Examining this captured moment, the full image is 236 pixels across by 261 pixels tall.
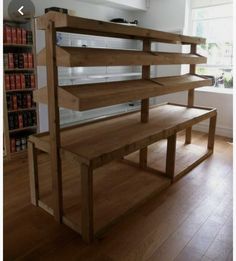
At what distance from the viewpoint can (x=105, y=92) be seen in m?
1.87

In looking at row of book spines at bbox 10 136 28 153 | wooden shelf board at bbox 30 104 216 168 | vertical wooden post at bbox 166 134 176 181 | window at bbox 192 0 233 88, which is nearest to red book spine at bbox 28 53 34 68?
row of book spines at bbox 10 136 28 153

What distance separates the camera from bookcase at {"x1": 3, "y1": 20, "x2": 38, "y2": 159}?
3025mm

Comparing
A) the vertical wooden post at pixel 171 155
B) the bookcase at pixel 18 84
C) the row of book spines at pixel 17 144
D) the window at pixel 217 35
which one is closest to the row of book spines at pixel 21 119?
the bookcase at pixel 18 84

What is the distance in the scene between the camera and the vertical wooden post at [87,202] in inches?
66.5

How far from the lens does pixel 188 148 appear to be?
3.50 meters

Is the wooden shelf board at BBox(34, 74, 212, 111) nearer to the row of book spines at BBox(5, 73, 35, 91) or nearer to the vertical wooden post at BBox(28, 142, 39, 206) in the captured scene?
the vertical wooden post at BBox(28, 142, 39, 206)

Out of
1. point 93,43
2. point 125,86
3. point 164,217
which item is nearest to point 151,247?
point 164,217

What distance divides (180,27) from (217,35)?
623mm

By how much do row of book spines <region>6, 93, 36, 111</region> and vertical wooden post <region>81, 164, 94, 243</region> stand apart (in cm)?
185

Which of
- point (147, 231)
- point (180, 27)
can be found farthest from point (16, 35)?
point (180, 27)

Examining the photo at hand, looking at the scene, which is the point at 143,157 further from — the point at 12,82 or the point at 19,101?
the point at 12,82

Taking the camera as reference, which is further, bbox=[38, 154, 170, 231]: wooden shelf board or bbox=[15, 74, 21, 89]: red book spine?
bbox=[15, 74, 21, 89]: red book spine

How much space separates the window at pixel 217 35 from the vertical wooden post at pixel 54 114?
348cm

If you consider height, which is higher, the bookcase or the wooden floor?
the bookcase
